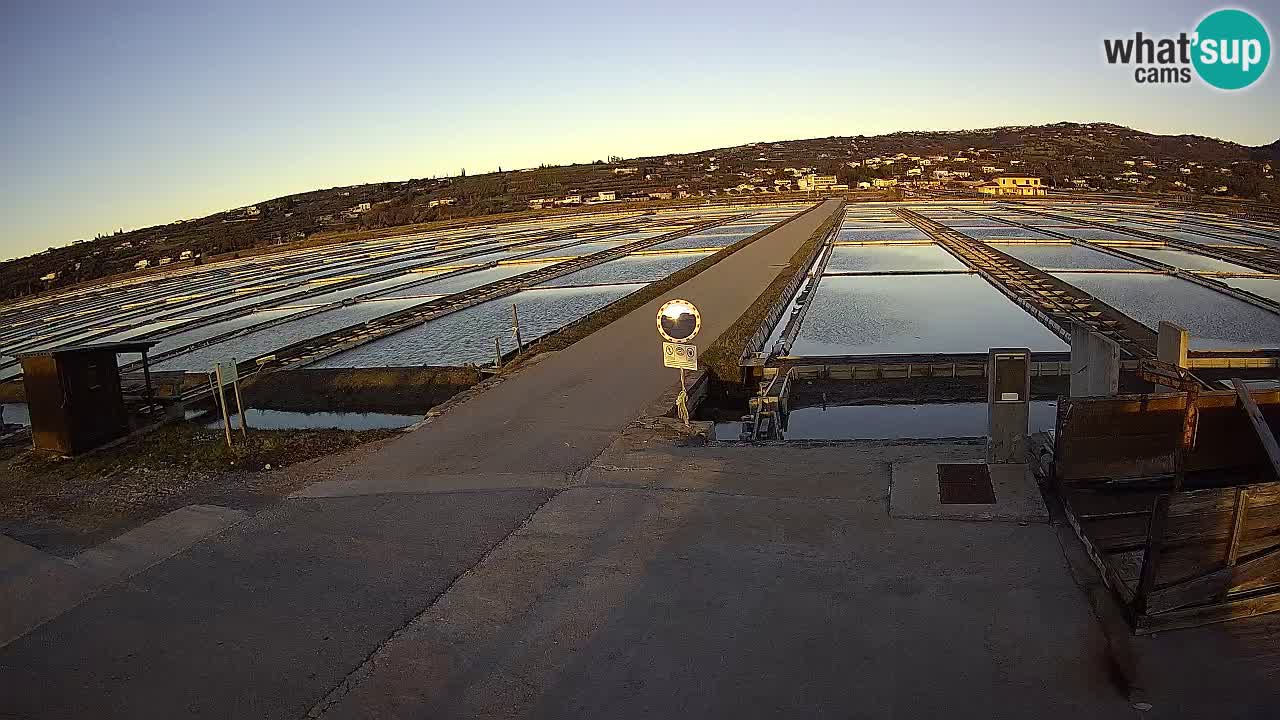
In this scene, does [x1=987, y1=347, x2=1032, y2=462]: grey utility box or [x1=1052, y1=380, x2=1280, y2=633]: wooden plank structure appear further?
[x1=987, y1=347, x2=1032, y2=462]: grey utility box

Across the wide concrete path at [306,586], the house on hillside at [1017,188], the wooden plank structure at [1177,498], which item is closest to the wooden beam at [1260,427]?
the wooden plank structure at [1177,498]

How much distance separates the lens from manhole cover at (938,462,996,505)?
18.1ft

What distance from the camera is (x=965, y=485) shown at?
577 cm

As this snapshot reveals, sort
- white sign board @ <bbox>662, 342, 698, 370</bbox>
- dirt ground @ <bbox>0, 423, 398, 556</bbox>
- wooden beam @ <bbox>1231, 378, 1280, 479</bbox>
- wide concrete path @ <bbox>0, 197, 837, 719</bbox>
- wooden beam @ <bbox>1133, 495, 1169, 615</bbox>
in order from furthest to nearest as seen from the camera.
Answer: white sign board @ <bbox>662, 342, 698, 370</bbox> → dirt ground @ <bbox>0, 423, 398, 556</bbox> → wooden beam @ <bbox>1231, 378, 1280, 479</bbox> → wide concrete path @ <bbox>0, 197, 837, 719</bbox> → wooden beam @ <bbox>1133, 495, 1169, 615</bbox>

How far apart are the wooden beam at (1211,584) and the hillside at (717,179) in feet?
159

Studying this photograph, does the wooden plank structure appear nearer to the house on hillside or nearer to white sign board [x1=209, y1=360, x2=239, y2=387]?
white sign board [x1=209, y1=360, x2=239, y2=387]

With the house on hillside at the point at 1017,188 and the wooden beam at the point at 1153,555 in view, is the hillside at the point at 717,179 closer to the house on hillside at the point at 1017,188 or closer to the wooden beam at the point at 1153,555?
the house on hillside at the point at 1017,188

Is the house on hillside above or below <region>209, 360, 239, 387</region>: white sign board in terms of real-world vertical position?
below

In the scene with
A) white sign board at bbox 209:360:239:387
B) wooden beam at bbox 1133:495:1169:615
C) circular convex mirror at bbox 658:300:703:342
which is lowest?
wooden beam at bbox 1133:495:1169:615

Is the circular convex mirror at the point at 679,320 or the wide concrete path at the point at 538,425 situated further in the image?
the circular convex mirror at the point at 679,320

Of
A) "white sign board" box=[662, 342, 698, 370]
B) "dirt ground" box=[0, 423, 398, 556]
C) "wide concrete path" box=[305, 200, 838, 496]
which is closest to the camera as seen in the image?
"dirt ground" box=[0, 423, 398, 556]

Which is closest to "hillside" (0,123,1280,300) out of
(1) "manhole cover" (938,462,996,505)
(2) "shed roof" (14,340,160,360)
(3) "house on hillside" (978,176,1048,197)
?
(3) "house on hillside" (978,176,1048,197)

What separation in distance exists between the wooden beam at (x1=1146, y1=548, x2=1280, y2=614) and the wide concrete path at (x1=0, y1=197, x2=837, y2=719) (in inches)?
141

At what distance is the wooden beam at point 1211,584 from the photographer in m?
3.96
